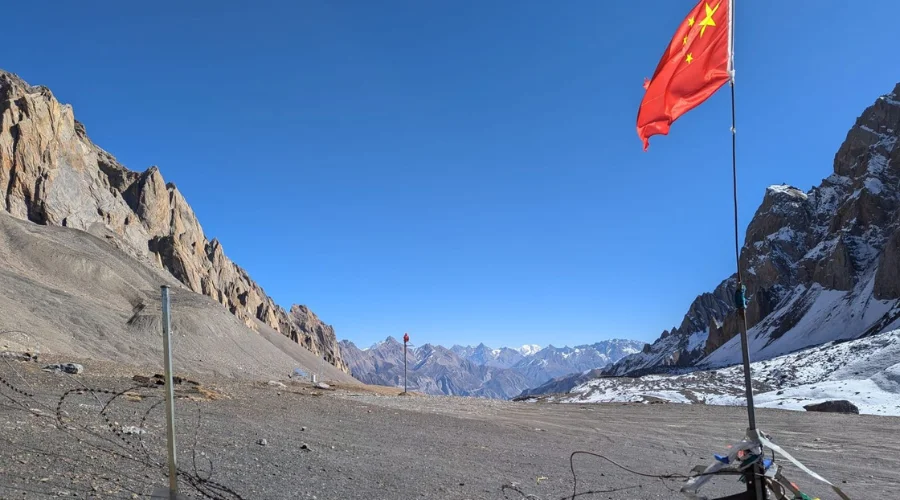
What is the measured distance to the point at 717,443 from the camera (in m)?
16.9

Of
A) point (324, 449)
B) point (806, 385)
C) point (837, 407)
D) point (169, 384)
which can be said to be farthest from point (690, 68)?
point (806, 385)

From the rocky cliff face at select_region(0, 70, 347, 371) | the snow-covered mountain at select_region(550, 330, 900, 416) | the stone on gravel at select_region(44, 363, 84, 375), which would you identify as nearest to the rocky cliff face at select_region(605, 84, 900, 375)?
the snow-covered mountain at select_region(550, 330, 900, 416)

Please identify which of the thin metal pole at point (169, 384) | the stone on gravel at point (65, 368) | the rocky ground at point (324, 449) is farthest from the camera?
the stone on gravel at point (65, 368)

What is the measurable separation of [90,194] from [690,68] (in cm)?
10693

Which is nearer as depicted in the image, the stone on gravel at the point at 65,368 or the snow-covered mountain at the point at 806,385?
the stone on gravel at the point at 65,368

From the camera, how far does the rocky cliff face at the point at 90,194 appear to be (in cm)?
8169

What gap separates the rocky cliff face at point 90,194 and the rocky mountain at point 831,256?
98.2 metres

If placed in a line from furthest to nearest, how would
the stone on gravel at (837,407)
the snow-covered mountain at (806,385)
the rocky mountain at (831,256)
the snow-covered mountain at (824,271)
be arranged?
the rocky mountain at (831,256), the snow-covered mountain at (824,271), the snow-covered mountain at (806,385), the stone on gravel at (837,407)

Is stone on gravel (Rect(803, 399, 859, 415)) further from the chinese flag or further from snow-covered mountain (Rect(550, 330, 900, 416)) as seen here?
the chinese flag

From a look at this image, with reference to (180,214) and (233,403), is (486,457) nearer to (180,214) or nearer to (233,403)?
(233,403)

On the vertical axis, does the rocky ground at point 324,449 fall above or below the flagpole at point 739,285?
below

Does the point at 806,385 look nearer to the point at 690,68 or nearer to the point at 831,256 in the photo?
the point at 690,68

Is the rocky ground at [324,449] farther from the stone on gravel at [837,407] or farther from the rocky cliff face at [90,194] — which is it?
the rocky cliff face at [90,194]

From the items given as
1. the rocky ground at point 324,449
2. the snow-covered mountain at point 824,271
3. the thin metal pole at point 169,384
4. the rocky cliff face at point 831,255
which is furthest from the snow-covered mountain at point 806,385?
the rocky cliff face at point 831,255
